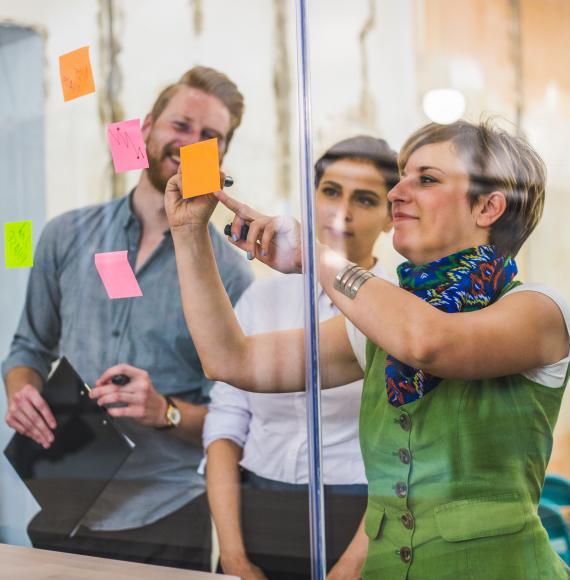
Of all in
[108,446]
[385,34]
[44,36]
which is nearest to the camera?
[385,34]

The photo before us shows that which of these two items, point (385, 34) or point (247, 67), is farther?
point (247, 67)

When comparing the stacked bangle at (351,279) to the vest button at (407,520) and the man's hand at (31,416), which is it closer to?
the vest button at (407,520)

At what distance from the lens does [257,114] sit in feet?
5.57

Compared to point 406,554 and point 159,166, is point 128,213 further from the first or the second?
point 406,554

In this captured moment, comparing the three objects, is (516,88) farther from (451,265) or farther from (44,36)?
(44,36)

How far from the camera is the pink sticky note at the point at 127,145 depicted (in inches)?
73.2

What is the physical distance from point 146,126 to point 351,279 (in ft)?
2.33

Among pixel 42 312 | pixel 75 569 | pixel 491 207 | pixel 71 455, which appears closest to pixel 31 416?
pixel 71 455

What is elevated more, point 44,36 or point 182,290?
point 44,36

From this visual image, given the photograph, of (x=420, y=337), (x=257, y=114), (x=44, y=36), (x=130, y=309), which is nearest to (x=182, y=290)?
(x=130, y=309)

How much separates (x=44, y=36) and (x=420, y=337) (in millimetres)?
1346

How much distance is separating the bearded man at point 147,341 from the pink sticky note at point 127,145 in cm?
2

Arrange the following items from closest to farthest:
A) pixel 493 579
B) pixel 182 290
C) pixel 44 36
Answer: pixel 493 579, pixel 182 290, pixel 44 36

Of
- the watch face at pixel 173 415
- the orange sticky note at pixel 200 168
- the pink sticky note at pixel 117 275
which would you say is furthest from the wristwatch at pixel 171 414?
the orange sticky note at pixel 200 168
